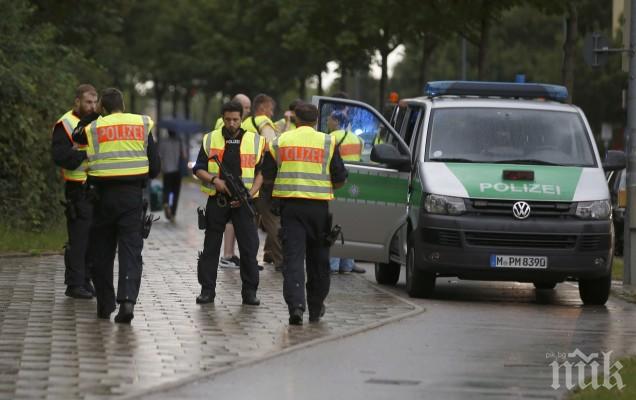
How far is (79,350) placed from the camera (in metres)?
11.0

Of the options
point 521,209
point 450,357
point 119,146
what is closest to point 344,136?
point 521,209

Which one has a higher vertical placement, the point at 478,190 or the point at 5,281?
the point at 478,190

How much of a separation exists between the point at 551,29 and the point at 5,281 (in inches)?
2669

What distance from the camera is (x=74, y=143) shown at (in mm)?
14148

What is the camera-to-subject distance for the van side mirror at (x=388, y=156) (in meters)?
15.9

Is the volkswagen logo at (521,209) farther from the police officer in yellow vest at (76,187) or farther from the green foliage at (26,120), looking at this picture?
the green foliage at (26,120)

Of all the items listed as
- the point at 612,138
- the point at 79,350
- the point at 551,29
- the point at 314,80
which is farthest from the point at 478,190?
the point at 551,29

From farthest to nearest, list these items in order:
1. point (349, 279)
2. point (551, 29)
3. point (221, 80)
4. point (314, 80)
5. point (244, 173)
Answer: point (551, 29) < point (221, 80) < point (314, 80) < point (349, 279) < point (244, 173)

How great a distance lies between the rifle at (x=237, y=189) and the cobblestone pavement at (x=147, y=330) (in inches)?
34.7

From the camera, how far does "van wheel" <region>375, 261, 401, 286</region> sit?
17.5 meters

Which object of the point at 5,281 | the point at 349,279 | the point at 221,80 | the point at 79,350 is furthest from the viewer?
the point at 221,80

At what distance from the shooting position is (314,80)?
55031mm

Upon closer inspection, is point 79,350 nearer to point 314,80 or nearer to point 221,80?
point 314,80

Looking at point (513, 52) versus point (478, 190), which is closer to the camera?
point (478, 190)
